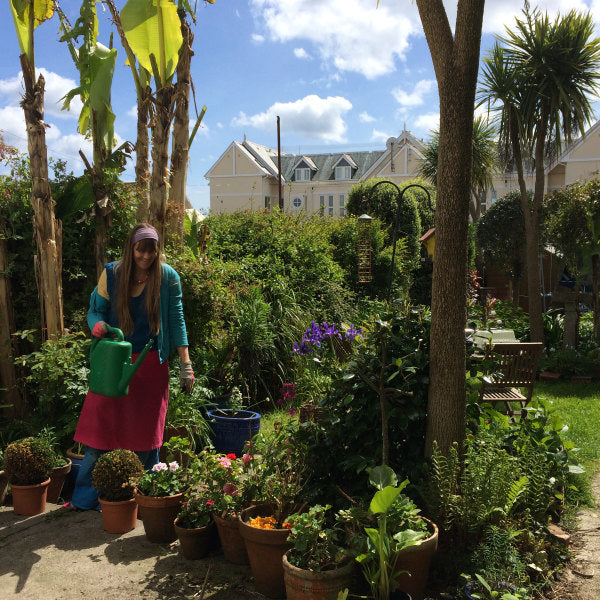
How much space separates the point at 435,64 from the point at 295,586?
285 centimetres

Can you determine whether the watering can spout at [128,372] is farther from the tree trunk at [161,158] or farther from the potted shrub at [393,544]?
the tree trunk at [161,158]

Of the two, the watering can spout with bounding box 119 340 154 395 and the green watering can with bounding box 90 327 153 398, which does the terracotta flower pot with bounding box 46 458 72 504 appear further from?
the watering can spout with bounding box 119 340 154 395

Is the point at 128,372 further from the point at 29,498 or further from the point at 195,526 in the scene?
the point at 29,498

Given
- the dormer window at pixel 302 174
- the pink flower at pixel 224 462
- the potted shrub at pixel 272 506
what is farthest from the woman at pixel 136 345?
the dormer window at pixel 302 174

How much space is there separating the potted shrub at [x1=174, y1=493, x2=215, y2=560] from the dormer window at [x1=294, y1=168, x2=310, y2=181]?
1742 inches

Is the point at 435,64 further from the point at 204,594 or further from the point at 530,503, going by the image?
the point at 204,594

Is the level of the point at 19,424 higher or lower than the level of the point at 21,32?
lower

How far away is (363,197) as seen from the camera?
660 inches

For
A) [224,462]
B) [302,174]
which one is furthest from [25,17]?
[302,174]

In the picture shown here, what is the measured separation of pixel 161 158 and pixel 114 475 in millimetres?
3106

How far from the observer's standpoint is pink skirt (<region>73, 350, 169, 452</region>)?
3969 mm

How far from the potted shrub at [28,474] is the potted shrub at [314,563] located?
2.17 m

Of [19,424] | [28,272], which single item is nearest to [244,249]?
[28,272]

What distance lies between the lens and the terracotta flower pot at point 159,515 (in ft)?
11.5
